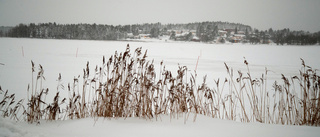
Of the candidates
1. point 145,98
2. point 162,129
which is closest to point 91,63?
point 145,98

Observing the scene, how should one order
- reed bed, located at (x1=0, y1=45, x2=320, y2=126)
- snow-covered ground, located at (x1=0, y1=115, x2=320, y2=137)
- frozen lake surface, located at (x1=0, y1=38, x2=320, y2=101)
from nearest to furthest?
snow-covered ground, located at (x1=0, y1=115, x2=320, y2=137) < reed bed, located at (x1=0, y1=45, x2=320, y2=126) < frozen lake surface, located at (x1=0, y1=38, x2=320, y2=101)

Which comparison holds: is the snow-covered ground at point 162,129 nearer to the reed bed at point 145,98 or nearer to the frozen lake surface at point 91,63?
the reed bed at point 145,98

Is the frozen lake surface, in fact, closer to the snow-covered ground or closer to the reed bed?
the reed bed

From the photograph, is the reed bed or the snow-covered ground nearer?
the snow-covered ground

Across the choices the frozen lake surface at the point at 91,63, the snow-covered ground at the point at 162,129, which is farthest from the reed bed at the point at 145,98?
the frozen lake surface at the point at 91,63

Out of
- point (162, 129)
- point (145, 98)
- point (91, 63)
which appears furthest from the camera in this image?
point (91, 63)

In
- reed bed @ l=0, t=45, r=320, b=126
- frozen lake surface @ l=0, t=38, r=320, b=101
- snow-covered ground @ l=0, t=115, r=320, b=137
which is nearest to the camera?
snow-covered ground @ l=0, t=115, r=320, b=137

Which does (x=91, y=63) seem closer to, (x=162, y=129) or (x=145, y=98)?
(x=145, y=98)

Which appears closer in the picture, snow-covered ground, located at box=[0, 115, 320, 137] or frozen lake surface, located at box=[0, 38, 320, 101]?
snow-covered ground, located at box=[0, 115, 320, 137]

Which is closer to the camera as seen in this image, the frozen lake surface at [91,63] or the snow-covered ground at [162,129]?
the snow-covered ground at [162,129]

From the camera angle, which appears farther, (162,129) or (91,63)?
(91,63)

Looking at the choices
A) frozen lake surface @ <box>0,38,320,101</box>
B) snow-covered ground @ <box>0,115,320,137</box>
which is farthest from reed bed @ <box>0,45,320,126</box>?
frozen lake surface @ <box>0,38,320,101</box>

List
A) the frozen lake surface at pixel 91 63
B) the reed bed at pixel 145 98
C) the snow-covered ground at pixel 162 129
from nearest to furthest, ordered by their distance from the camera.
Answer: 1. the snow-covered ground at pixel 162 129
2. the reed bed at pixel 145 98
3. the frozen lake surface at pixel 91 63

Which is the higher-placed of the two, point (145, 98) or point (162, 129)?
point (145, 98)
